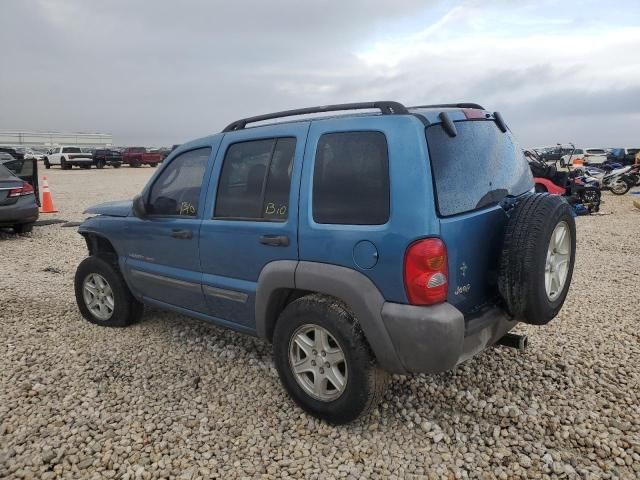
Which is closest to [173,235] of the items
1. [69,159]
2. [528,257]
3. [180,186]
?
[180,186]

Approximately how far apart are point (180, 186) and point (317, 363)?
178 cm

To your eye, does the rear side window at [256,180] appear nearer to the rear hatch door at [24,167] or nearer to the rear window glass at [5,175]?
the rear window glass at [5,175]

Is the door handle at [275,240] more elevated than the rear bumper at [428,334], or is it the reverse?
the door handle at [275,240]

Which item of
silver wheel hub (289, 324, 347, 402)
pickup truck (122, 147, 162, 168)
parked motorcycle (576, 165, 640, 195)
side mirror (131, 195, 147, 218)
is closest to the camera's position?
silver wheel hub (289, 324, 347, 402)

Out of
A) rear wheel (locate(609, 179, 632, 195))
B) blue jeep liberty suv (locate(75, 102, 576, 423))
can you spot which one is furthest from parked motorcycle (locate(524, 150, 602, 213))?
blue jeep liberty suv (locate(75, 102, 576, 423))

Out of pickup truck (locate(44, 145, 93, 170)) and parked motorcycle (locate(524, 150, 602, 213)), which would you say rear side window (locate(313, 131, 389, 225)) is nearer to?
parked motorcycle (locate(524, 150, 602, 213))

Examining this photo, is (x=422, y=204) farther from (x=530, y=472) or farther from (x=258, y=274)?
(x=530, y=472)

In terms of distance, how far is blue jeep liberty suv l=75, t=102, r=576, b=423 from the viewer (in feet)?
8.09

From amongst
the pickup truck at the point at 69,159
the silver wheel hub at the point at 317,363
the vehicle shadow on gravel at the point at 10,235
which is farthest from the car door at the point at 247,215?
the pickup truck at the point at 69,159

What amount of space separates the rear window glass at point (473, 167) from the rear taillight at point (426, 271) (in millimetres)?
200

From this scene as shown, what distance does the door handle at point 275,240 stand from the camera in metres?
2.88

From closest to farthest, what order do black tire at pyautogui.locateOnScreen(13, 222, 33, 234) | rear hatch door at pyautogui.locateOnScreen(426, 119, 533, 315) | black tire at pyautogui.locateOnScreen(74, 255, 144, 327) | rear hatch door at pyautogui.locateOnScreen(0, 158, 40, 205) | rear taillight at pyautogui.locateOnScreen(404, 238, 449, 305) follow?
rear taillight at pyautogui.locateOnScreen(404, 238, 449, 305)
rear hatch door at pyautogui.locateOnScreen(426, 119, 533, 315)
black tire at pyautogui.locateOnScreen(74, 255, 144, 327)
black tire at pyautogui.locateOnScreen(13, 222, 33, 234)
rear hatch door at pyautogui.locateOnScreen(0, 158, 40, 205)

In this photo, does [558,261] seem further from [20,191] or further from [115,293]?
[20,191]

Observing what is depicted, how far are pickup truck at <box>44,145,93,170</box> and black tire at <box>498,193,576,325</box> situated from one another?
38084mm
